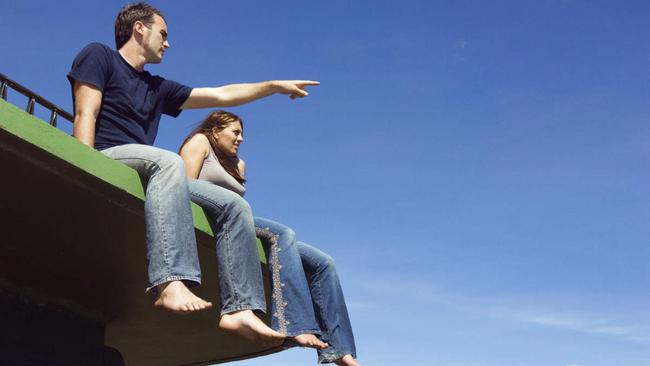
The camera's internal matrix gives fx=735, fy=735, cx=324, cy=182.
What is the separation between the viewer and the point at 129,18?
5281mm

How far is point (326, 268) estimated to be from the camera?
18.5 ft

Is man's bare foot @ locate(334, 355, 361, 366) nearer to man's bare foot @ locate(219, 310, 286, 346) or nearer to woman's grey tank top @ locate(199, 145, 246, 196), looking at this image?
man's bare foot @ locate(219, 310, 286, 346)

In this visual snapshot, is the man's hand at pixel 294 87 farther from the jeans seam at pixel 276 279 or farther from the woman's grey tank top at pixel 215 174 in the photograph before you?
the jeans seam at pixel 276 279

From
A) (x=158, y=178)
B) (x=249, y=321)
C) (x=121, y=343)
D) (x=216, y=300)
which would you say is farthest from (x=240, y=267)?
(x=121, y=343)

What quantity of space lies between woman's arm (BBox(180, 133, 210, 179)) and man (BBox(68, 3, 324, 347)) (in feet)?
0.85

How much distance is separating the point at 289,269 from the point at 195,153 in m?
1.07

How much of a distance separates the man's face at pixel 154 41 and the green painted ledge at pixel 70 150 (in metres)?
1.08

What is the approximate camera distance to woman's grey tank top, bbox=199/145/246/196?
5.32 metres

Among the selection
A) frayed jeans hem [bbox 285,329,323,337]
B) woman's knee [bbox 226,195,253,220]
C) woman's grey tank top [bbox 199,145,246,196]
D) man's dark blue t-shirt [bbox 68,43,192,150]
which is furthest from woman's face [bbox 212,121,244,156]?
frayed jeans hem [bbox 285,329,323,337]

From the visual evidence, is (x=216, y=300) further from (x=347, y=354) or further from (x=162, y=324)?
(x=347, y=354)

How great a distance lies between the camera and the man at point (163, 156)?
4234 mm

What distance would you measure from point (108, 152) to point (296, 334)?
1.71 m

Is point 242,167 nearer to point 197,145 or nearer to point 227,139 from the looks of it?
point 227,139

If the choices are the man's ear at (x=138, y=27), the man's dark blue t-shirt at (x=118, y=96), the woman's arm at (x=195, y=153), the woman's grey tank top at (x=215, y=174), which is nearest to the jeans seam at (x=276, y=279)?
the woman's grey tank top at (x=215, y=174)
